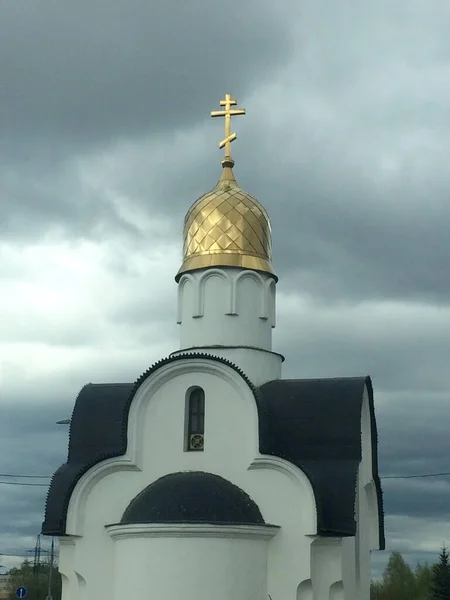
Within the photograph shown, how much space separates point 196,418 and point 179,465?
2.94ft

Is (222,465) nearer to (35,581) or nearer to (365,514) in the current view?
(365,514)

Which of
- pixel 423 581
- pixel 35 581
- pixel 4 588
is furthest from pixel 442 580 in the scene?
pixel 4 588

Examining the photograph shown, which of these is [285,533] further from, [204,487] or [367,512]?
[367,512]

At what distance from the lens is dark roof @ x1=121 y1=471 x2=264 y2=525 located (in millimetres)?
13562

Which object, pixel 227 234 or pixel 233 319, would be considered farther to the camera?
pixel 227 234

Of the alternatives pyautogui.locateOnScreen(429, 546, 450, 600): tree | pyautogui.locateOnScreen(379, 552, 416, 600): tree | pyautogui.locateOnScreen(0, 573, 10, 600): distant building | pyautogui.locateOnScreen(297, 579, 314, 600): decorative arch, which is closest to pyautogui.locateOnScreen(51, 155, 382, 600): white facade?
pyautogui.locateOnScreen(297, 579, 314, 600): decorative arch

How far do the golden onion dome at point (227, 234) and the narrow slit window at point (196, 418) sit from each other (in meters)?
2.86

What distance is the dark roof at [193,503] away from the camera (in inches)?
534

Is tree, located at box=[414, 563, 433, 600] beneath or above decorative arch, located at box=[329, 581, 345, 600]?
above

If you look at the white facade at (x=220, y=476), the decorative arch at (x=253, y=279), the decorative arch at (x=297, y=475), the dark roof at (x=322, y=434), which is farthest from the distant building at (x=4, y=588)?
the decorative arch at (x=297, y=475)

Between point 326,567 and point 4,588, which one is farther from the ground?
point 4,588

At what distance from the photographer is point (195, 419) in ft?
50.6

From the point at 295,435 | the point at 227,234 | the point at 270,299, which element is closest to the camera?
the point at 295,435

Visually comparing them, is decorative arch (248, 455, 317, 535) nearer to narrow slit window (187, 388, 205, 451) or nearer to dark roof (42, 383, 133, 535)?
narrow slit window (187, 388, 205, 451)
